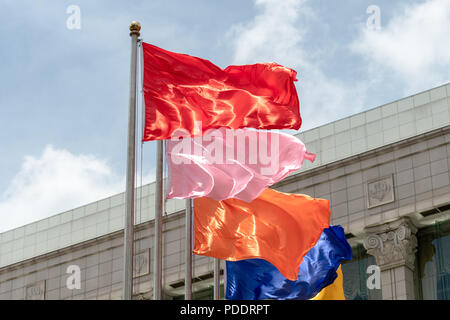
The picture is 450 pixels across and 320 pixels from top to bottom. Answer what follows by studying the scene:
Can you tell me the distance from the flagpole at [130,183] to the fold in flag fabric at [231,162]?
1108 millimetres

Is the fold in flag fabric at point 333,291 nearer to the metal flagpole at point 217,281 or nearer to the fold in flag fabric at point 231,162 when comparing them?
the metal flagpole at point 217,281

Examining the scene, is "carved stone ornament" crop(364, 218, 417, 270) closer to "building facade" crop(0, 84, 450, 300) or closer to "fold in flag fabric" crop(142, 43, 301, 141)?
"building facade" crop(0, 84, 450, 300)

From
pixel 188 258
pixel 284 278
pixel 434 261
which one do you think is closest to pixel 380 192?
pixel 434 261

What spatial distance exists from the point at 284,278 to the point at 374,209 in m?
11.5

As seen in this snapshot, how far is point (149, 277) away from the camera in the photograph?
45844 millimetres

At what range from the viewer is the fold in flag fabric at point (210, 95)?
25.3m

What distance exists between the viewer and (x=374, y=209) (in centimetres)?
4131

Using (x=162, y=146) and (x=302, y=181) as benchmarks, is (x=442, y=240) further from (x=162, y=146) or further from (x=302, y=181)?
(x=162, y=146)

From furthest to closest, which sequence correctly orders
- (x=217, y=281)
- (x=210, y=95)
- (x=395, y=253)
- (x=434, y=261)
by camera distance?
(x=395, y=253)
(x=434, y=261)
(x=217, y=281)
(x=210, y=95)

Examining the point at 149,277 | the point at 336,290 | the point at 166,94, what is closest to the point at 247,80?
the point at 166,94

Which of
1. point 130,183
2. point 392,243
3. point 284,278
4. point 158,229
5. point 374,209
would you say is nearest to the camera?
point 130,183

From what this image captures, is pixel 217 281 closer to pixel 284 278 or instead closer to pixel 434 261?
pixel 284 278

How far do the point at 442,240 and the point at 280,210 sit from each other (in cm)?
1377

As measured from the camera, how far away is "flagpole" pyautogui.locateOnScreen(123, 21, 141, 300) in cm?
2275
